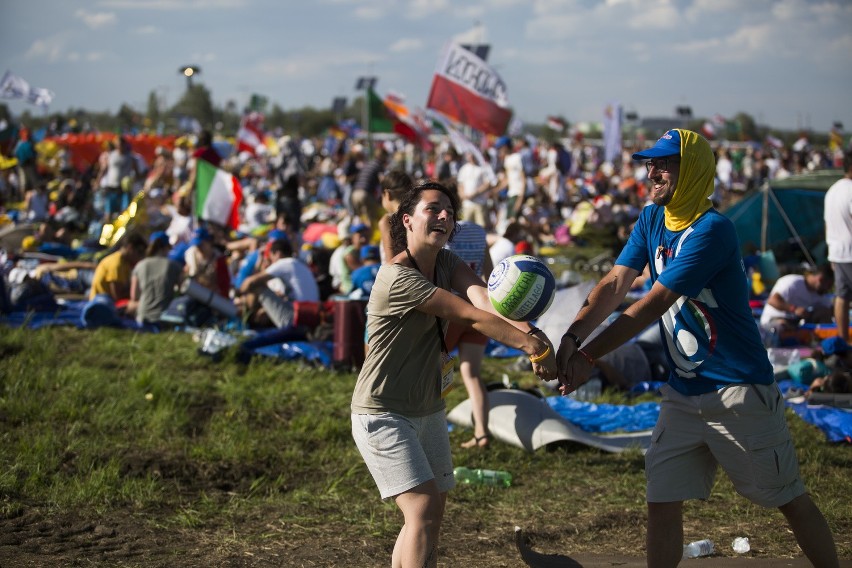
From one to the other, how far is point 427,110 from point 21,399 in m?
9.96

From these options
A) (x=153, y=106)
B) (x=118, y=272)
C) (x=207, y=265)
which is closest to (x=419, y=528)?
(x=207, y=265)

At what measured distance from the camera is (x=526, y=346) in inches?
132

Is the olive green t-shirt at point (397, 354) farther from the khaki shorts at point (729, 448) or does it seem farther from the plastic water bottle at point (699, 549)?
the plastic water bottle at point (699, 549)

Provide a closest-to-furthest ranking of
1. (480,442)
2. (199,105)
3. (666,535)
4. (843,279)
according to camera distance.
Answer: (666,535) < (480,442) < (843,279) < (199,105)

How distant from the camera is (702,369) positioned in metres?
3.50

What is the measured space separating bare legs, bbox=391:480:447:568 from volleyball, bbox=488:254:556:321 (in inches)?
28.1

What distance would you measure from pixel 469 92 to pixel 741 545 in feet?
38.5

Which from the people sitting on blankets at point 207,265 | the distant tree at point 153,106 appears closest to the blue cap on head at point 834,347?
the people sitting on blankets at point 207,265

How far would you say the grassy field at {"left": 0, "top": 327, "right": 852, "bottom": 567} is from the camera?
4.82m

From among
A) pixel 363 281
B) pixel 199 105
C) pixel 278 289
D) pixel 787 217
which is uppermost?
pixel 199 105

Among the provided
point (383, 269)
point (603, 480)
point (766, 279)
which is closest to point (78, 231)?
point (766, 279)

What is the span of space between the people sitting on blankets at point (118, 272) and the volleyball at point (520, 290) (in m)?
7.87

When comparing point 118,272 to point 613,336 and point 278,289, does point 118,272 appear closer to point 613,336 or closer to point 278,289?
point 278,289

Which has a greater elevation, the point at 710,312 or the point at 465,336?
the point at 710,312
